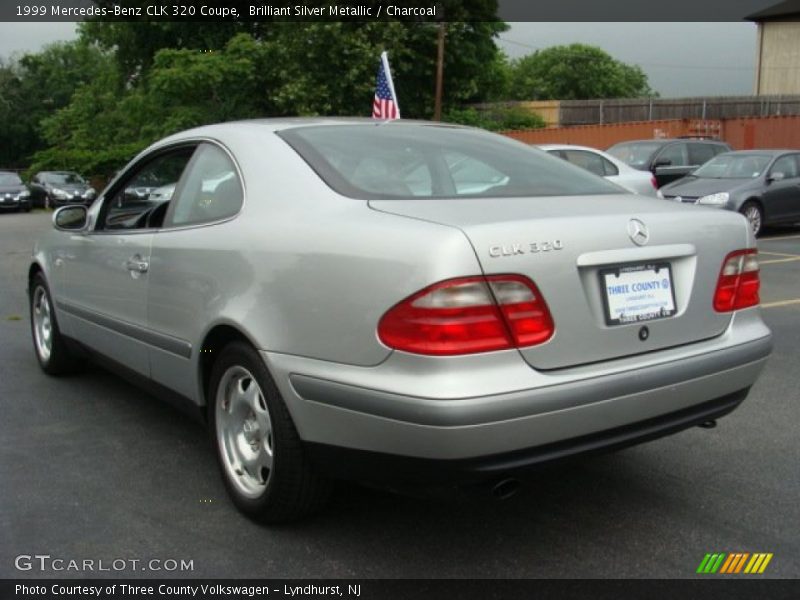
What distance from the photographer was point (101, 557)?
2.95m

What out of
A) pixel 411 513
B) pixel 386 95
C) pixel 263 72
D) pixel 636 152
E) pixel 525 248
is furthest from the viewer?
pixel 263 72

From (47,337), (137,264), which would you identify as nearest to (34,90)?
(47,337)

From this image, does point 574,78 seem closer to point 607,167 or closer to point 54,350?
point 607,167

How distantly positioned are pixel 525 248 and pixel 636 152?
15.0 meters

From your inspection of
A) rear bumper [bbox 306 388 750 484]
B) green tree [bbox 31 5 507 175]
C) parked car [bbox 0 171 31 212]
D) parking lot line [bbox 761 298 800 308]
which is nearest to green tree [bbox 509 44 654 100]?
green tree [bbox 31 5 507 175]

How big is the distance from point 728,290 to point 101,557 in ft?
8.02

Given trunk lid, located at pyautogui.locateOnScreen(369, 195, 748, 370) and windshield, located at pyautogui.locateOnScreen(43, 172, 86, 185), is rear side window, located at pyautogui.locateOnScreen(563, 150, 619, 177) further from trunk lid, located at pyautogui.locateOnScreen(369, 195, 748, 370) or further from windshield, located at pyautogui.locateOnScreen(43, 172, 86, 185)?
windshield, located at pyautogui.locateOnScreen(43, 172, 86, 185)

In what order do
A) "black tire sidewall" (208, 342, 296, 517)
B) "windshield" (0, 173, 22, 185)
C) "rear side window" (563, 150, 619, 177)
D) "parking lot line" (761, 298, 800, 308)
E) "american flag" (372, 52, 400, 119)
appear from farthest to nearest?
"windshield" (0, 173, 22, 185) → "american flag" (372, 52, 400, 119) → "rear side window" (563, 150, 619, 177) → "parking lot line" (761, 298, 800, 308) → "black tire sidewall" (208, 342, 296, 517)

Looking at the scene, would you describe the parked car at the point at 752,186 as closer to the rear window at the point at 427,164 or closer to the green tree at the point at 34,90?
the rear window at the point at 427,164

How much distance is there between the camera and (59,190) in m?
27.5

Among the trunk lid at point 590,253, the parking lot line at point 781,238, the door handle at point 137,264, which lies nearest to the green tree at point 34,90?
the parking lot line at point 781,238

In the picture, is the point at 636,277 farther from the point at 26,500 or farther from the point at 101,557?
the point at 26,500

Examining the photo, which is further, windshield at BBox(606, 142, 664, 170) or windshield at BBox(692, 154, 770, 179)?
windshield at BBox(606, 142, 664, 170)

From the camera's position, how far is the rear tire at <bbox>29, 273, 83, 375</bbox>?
16.9 ft
